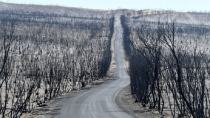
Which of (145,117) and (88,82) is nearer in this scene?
(145,117)

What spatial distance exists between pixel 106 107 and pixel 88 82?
48.7 metres

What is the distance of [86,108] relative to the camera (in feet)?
195

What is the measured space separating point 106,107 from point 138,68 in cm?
917

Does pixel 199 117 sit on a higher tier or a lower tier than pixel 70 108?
higher

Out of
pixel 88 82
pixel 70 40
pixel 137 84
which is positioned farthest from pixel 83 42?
pixel 137 84

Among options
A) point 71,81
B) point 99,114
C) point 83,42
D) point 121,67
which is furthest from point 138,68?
point 83,42

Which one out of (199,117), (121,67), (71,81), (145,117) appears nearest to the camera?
(199,117)

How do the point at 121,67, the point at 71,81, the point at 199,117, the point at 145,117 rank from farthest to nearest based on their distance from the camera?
the point at 121,67 < the point at 71,81 < the point at 145,117 < the point at 199,117

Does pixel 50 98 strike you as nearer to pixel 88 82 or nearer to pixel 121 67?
pixel 88 82

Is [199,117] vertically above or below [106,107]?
above

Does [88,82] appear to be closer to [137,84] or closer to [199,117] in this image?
[137,84]

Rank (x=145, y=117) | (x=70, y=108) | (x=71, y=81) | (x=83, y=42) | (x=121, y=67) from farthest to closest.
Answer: (x=83, y=42)
(x=121, y=67)
(x=71, y=81)
(x=70, y=108)
(x=145, y=117)

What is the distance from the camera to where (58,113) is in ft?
176

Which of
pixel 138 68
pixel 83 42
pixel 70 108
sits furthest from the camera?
pixel 83 42
